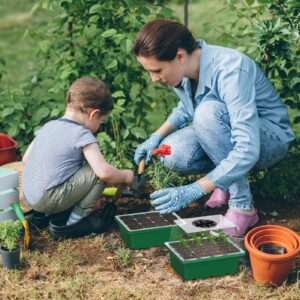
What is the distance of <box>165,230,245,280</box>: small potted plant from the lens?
302 centimetres

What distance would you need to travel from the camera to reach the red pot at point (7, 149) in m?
4.10

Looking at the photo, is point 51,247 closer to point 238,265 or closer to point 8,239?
point 8,239

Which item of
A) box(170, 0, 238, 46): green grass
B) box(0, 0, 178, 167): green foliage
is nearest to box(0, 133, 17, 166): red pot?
box(0, 0, 178, 167): green foliage

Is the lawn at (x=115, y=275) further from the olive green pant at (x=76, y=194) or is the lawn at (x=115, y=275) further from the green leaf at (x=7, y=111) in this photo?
the green leaf at (x=7, y=111)

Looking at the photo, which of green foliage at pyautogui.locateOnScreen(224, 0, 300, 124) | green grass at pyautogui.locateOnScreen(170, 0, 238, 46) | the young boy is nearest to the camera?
the young boy

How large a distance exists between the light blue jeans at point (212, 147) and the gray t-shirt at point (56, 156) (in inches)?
20.7

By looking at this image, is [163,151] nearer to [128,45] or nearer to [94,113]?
[94,113]

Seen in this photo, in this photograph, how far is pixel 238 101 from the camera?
321 centimetres

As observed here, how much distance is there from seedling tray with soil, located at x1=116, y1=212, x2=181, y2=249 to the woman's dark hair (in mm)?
862

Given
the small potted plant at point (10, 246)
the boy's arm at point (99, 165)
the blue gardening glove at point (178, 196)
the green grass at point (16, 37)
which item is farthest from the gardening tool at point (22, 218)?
the green grass at point (16, 37)

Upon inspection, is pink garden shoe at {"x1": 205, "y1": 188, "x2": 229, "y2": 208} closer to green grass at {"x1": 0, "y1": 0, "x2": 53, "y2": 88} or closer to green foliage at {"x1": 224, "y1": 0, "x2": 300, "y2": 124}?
green foliage at {"x1": 224, "y1": 0, "x2": 300, "y2": 124}

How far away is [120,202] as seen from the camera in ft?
13.0

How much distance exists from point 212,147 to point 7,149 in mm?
1398

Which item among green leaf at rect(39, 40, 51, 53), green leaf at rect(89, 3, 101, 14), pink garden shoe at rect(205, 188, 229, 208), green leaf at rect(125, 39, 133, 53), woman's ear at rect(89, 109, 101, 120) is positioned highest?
green leaf at rect(89, 3, 101, 14)
